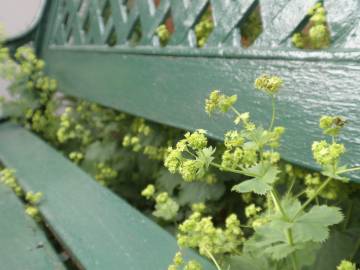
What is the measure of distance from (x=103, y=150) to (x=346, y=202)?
1.20 m

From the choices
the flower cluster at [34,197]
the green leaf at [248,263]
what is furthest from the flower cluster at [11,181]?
the green leaf at [248,263]

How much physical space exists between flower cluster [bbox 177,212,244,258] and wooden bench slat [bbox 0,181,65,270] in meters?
0.37

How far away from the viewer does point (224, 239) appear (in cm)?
96

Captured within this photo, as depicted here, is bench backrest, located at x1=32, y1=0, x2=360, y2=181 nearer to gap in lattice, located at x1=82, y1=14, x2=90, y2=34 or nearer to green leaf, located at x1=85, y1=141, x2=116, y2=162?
gap in lattice, located at x1=82, y1=14, x2=90, y2=34

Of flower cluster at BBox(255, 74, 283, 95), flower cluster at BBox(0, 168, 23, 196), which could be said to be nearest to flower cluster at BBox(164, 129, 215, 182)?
flower cluster at BBox(255, 74, 283, 95)

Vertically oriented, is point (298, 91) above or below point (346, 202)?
above

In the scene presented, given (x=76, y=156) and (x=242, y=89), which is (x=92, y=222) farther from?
(x=76, y=156)

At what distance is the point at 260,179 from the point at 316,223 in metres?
0.10

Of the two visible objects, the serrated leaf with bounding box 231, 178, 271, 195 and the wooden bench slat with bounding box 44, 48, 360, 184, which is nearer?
the serrated leaf with bounding box 231, 178, 271, 195

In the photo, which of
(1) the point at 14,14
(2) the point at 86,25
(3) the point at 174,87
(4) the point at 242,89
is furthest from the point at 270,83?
(1) the point at 14,14

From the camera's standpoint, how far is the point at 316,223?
0.59 meters

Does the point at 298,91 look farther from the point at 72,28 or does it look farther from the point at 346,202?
the point at 72,28

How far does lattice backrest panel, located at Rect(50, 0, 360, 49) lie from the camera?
83cm

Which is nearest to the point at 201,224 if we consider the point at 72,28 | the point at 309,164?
the point at 309,164
